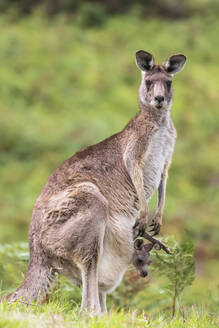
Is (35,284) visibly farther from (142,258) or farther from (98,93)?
(98,93)

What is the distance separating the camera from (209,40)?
2319 centimetres

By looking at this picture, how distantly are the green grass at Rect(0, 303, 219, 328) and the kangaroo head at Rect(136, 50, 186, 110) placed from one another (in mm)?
1761

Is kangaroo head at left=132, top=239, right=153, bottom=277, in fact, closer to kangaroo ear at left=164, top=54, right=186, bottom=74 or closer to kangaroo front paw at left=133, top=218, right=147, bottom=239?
kangaroo front paw at left=133, top=218, right=147, bottom=239

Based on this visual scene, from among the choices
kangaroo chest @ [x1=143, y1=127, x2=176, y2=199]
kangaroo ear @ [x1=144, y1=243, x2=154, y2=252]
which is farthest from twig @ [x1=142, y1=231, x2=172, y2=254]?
kangaroo chest @ [x1=143, y1=127, x2=176, y2=199]

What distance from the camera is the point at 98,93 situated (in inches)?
747

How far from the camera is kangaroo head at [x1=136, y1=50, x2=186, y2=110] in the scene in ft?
17.8

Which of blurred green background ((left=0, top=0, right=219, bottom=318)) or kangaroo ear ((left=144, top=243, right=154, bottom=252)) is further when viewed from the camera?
blurred green background ((left=0, top=0, right=219, bottom=318))

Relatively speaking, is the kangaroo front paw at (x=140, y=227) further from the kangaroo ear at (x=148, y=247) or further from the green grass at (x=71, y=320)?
the green grass at (x=71, y=320)

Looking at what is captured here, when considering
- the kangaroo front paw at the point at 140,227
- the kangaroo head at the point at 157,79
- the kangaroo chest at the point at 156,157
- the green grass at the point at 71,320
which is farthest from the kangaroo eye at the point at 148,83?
the green grass at the point at 71,320

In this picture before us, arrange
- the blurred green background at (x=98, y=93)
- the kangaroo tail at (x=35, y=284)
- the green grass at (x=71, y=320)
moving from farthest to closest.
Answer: the blurred green background at (x=98, y=93)
the kangaroo tail at (x=35, y=284)
the green grass at (x=71, y=320)

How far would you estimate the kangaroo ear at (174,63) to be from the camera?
5.52 metres

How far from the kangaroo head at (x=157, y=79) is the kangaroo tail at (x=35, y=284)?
1.61 metres

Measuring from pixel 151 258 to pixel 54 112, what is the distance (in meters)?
13.0

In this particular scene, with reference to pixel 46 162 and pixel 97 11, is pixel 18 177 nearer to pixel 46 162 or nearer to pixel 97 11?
pixel 46 162
